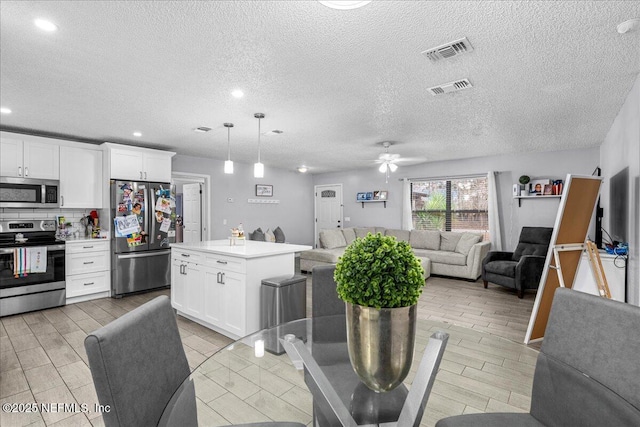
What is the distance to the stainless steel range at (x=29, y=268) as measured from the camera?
396 centimetres

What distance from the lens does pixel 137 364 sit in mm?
973

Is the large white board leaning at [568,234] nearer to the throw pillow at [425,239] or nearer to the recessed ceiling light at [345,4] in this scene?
the recessed ceiling light at [345,4]

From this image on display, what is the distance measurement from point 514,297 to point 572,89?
3110 mm

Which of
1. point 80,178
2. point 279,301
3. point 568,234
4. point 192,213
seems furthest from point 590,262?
point 192,213

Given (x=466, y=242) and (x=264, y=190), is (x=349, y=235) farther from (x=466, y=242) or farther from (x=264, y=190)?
(x=466, y=242)

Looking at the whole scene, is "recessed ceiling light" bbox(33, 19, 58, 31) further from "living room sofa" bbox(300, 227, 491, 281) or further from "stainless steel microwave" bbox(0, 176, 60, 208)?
"living room sofa" bbox(300, 227, 491, 281)

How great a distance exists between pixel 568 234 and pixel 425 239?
3995mm

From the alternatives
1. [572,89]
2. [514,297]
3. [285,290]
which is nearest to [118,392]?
[285,290]

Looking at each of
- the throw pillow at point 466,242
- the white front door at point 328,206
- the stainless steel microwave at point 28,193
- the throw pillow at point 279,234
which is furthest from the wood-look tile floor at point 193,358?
the white front door at point 328,206

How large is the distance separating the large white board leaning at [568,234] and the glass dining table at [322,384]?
20.9 inches

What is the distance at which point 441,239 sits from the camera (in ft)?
22.5

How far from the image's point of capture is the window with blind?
6.75 metres

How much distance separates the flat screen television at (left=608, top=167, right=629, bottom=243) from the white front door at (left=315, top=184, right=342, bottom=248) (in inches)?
225

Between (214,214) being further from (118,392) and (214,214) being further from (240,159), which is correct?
(118,392)
